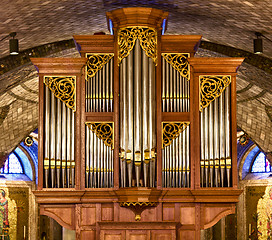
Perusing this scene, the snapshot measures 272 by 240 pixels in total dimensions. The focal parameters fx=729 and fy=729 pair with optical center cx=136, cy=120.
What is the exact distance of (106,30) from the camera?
1653cm

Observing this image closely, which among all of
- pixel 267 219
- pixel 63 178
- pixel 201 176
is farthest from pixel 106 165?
pixel 267 219

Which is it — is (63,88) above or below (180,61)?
below

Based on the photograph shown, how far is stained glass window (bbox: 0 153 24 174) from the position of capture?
23.7 meters

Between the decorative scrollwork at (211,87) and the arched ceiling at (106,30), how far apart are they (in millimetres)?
1709

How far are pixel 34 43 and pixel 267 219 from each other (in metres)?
10.0

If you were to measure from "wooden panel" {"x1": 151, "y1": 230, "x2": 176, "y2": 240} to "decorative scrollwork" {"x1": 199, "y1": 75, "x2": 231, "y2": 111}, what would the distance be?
207 centimetres

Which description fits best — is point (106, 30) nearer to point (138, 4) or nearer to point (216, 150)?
point (138, 4)

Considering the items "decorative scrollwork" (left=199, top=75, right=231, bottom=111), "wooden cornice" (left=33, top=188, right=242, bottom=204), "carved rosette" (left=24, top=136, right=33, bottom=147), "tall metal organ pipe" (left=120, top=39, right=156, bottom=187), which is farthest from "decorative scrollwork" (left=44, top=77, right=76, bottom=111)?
"carved rosette" (left=24, top=136, right=33, bottom=147)

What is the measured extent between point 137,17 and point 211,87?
5.32ft

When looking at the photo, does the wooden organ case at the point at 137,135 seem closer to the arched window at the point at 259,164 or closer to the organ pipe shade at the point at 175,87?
the organ pipe shade at the point at 175,87

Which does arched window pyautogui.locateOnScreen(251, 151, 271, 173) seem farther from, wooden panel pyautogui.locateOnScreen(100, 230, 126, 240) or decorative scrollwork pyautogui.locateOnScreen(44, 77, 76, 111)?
decorative scrollwork pyautogui.locateOnScreen(44, 77, 76, 111)

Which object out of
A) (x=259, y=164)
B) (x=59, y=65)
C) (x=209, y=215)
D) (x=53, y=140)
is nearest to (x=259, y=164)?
(x=259, y=164)

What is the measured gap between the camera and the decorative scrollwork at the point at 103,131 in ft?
37.2

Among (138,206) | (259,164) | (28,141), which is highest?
(28,141)
